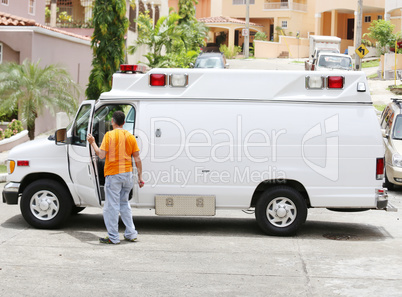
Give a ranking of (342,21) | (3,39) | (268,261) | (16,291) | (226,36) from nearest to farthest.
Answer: (16,291) < (268,261) < (3,39) < (342,21) < (226,36)

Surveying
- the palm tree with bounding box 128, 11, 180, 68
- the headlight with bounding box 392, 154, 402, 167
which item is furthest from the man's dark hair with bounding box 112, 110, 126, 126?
the palm tree with bounding box 128, 11, 180, 68

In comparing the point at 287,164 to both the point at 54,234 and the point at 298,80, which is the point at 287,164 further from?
the point at 54,234

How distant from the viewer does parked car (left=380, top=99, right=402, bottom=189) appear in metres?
15.2

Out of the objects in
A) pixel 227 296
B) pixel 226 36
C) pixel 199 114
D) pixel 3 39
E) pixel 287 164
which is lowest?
pixel 227 296

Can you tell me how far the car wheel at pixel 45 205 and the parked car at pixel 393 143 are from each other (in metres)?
7.14

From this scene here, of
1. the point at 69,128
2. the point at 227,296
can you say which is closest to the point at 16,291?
the point at 227,296

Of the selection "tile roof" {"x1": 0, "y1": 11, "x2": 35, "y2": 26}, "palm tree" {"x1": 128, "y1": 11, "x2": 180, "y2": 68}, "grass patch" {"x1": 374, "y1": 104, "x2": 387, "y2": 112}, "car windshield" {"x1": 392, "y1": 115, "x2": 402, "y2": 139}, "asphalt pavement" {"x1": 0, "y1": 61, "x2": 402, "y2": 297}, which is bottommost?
"asphalt pavement" {"x1": 0, "y1": 61, "x2": 402, "y2": 297}

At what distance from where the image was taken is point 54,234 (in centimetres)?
1016

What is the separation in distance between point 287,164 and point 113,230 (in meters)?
2.69

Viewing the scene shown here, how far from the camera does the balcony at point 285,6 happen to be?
222ft

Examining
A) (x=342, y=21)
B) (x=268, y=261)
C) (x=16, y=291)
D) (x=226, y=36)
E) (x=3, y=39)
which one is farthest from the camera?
(x=226, y=36)

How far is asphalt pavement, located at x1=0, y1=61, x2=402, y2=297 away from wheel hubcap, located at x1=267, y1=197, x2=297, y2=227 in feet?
0.87

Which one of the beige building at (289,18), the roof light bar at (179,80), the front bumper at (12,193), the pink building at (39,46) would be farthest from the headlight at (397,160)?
the beige building at (289,18)

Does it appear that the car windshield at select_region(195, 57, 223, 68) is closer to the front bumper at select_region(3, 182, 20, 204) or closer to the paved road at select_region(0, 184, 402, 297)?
the paved road at select_region(0, 184, 402, 297)
